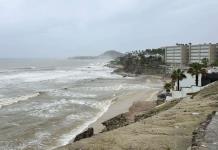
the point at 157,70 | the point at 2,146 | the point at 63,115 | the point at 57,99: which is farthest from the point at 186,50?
the point at 2,146

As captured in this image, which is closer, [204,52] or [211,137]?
[211,137]

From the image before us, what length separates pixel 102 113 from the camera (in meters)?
34.9

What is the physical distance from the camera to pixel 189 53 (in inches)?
5566

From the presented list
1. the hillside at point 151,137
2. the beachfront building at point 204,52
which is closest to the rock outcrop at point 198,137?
the hillside at point 151,137

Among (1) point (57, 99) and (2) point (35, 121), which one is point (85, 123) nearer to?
(2) point (35, 121)

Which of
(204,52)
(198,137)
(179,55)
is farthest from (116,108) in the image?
(179,55)

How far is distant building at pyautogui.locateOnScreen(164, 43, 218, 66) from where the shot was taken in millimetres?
129375

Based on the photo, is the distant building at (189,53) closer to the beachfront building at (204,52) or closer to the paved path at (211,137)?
the beachfront building at (204,52)

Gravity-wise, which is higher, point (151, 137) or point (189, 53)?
point (189, 53)

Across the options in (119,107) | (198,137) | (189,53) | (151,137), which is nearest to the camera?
(198,137)

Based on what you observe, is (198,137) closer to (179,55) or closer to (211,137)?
(211,137)

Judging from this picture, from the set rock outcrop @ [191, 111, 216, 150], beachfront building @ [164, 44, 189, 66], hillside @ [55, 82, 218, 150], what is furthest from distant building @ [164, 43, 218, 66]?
rock outcrop @ [191, 111, 216, 150]

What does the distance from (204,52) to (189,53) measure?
1014 cm

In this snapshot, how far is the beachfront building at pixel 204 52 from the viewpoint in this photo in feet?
422
